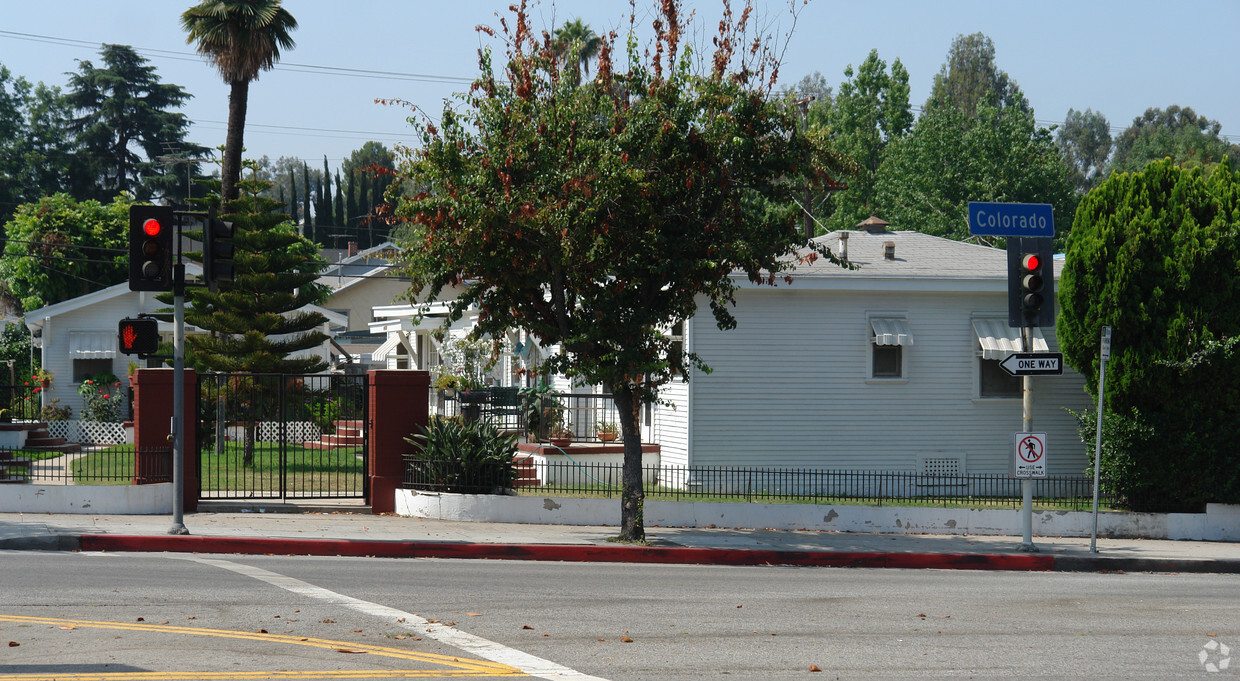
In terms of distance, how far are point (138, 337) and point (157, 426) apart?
2.72 m

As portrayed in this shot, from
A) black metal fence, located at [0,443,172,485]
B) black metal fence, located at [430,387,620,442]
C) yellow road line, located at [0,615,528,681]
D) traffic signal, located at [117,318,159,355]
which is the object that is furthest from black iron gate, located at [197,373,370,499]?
yellow road line, located at [0,615,528,681]

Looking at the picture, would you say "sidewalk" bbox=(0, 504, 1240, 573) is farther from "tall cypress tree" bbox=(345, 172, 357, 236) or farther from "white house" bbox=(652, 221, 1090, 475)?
"tall cypress tree" bbox=(345, 172, 357, 236)

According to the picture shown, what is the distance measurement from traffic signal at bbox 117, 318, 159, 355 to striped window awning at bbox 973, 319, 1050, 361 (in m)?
15.1

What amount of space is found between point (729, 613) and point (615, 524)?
278 inches

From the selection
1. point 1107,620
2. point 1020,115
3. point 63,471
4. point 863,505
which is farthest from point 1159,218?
point 1020,115

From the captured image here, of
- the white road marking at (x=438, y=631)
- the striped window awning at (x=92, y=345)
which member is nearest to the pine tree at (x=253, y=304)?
the striped window awning at (x=92, y=345)

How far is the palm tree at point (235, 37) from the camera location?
31.6 m

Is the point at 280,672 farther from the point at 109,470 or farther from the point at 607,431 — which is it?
the point at 607,431

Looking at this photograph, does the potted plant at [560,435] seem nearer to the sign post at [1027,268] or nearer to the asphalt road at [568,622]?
the asphalt road at [568,622]

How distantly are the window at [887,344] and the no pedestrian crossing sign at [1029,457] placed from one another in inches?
266

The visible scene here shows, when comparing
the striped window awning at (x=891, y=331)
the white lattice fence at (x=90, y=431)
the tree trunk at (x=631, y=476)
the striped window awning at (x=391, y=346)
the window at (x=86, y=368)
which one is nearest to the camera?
the tree trunk at (x=631, y=476)

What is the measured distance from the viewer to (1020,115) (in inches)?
2045

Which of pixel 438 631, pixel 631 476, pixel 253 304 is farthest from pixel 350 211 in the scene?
pixel 438 631

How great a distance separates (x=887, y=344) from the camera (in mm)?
21891
